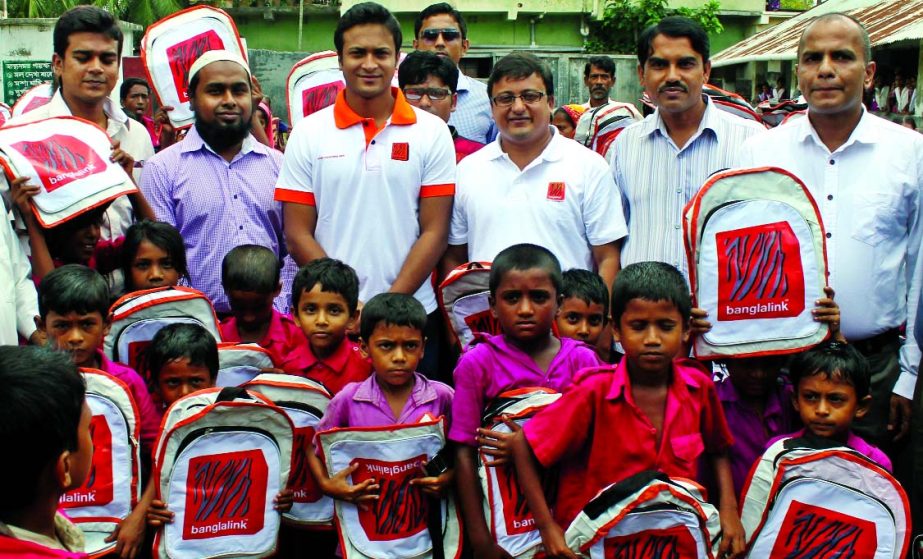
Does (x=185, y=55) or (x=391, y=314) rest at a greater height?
(x=185, y=55)

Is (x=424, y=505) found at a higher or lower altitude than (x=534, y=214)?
lower

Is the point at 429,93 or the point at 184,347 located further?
the point at 429,93

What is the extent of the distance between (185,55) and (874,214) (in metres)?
3.68

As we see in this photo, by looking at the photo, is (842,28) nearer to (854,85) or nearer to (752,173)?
(854,85)

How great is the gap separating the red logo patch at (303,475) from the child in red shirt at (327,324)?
0.99ft

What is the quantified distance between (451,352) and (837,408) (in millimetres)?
1753

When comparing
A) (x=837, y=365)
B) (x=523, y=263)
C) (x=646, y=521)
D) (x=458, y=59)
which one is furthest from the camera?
(x=458, y=59)

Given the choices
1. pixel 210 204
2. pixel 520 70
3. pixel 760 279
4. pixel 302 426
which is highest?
pixel 520 70

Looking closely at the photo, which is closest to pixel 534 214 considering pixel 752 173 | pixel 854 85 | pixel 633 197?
pixel 633 197

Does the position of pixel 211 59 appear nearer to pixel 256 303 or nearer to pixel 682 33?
pixel 256 303

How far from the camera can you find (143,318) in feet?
13.4

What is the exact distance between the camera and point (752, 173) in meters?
3.71

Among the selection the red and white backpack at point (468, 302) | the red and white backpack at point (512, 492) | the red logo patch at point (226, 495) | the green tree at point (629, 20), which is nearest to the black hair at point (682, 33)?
the red and white backpack at point (468, 302)

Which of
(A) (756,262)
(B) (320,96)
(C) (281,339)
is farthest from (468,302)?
(B) (320,96)
